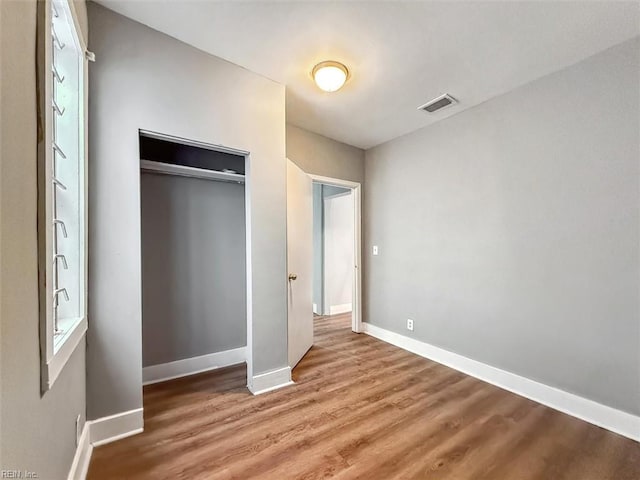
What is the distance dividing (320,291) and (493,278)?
2.96 m

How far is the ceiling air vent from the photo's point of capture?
255 cm

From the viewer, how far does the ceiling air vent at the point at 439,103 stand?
2546mm

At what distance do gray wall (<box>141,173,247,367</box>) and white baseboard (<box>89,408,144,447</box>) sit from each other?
76cm

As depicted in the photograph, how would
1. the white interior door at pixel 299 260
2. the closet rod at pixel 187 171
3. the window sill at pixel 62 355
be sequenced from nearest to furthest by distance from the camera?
the window sill at pixel 62 355
the closet rod at pixel 187 171
the white interior door at pixel 299 260

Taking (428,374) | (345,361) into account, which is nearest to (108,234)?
(345,361)

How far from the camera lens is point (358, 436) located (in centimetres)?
175

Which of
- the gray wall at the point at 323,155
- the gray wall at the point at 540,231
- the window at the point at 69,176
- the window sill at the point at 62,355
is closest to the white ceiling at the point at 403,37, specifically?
the gray wall at the point at 540,231

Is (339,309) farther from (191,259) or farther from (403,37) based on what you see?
(403,37)

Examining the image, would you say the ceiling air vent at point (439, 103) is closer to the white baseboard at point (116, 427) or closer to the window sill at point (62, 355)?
the window sill at point (62, 355)

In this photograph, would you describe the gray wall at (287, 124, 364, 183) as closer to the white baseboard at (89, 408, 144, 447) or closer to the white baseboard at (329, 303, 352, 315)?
the white baseboard at (329, 303, 352, 315)

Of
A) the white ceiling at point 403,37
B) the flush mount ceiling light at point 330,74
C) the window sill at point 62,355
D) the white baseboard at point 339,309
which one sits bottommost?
the white baseboard at point 339,309

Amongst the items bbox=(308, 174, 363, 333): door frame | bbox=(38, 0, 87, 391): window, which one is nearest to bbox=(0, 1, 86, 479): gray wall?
bbox=(38, 0, 87, 391): window

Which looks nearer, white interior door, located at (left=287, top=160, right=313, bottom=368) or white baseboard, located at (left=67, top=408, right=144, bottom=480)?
white baseboard, located at (left=67, top=408, right=144, bottom=480)

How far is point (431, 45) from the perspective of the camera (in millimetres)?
1923
